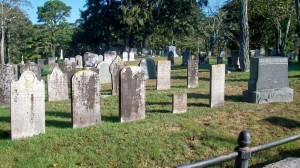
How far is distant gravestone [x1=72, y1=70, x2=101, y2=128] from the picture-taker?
24.9 ft

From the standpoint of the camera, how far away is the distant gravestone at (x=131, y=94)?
8156mm

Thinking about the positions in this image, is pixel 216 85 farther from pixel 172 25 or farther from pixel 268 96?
pixel 172 25

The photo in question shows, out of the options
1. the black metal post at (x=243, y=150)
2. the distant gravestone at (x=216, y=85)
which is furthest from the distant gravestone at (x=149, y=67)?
the black metal post at (x=243, y=150)

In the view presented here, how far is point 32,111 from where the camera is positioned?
23.1ft

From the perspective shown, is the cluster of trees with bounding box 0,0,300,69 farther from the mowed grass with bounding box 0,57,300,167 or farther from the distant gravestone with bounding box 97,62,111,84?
the mowed grass with bounding box 0,57,300,167

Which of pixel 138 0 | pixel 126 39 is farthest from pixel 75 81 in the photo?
pixel 126 39

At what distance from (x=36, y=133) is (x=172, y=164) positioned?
3073 millimetres

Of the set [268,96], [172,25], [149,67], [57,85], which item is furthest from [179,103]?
[172,25]

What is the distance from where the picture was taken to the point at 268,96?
10.5 metres

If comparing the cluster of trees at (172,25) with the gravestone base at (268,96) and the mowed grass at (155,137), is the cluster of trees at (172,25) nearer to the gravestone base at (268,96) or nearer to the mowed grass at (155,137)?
the gravestone base at (268,96)

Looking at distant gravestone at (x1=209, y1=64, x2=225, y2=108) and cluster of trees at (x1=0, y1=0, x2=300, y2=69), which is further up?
cluster of trees at (x1=0, y1=0, x2=300, y2=69)

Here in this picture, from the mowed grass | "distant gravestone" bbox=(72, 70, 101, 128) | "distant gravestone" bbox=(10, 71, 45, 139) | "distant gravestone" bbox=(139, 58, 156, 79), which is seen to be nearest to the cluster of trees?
"distant gravestone" bbox=(139, 58, 156, 79)

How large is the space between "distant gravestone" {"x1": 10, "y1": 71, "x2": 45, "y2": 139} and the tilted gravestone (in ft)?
21.6

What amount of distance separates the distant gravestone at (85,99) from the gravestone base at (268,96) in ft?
17.0
